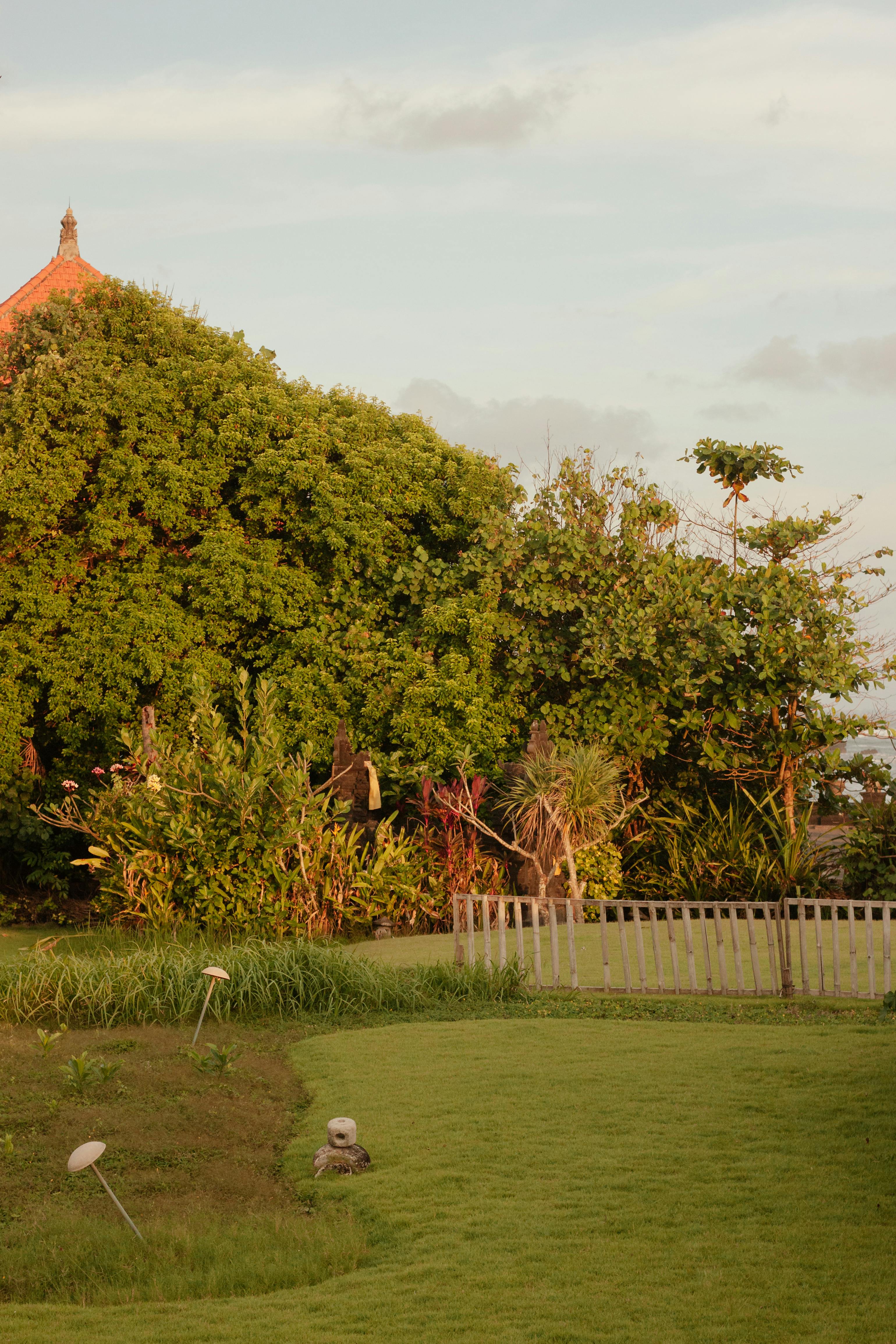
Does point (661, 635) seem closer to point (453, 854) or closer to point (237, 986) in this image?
point (453, 854)

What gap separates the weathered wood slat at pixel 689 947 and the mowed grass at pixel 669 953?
0.33 feet

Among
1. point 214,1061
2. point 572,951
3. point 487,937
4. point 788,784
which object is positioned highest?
point 788,784

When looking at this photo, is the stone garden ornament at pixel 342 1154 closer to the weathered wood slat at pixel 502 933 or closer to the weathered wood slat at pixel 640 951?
the weathered wood slat at pixel 640 951

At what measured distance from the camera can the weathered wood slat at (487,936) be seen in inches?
394

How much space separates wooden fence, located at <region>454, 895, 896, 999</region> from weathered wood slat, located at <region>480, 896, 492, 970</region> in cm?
2

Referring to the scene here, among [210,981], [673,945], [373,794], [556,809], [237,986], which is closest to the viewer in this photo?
[210,981]

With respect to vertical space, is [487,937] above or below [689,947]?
above

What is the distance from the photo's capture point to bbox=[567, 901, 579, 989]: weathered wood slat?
31.8 feet

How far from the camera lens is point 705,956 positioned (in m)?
9.87

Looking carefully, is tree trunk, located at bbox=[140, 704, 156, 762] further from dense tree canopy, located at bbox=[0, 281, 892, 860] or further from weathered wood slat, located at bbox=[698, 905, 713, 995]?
weathered wood slat, located at bbox=[698, 905, 713, 995]

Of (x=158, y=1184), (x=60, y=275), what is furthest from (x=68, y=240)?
(x=158, y=1184)

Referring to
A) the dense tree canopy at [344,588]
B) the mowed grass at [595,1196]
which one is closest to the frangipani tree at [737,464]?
the dense tree canopy at [344,588]

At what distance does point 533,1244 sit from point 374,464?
12.3m

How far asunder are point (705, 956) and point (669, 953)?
1421mm
